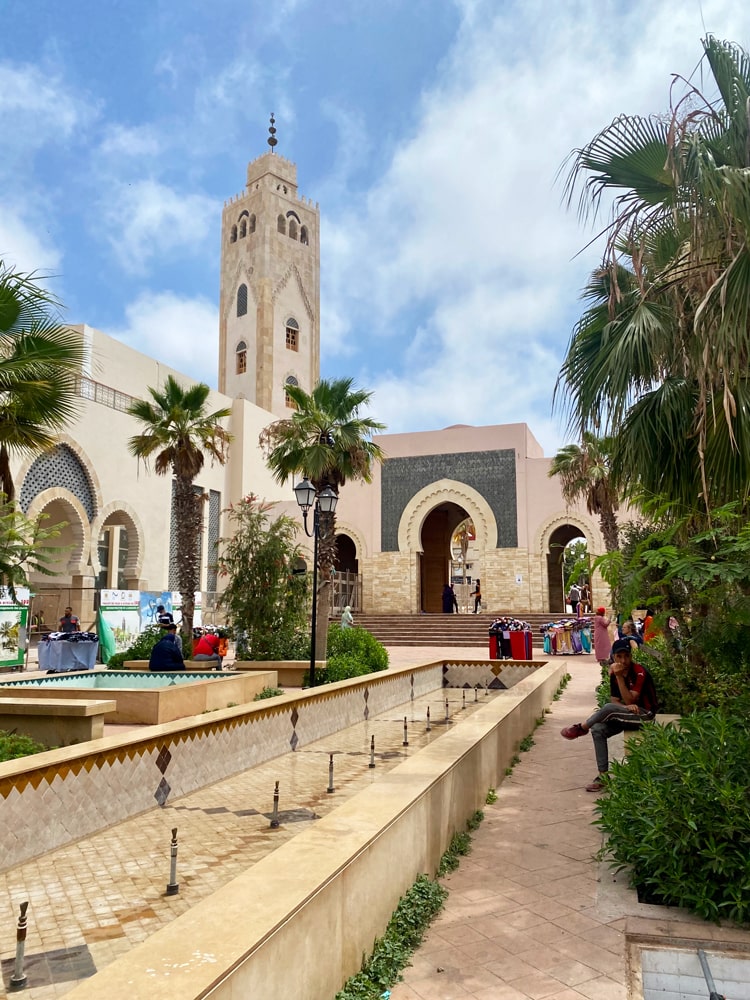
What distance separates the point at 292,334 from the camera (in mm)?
41031

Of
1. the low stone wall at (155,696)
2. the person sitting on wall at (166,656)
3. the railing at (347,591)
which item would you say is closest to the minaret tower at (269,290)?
the railing at (347,591)

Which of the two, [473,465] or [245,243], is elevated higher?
[245,243]

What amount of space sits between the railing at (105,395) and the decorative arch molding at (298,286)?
16.5m

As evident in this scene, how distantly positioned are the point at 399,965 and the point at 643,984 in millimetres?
937

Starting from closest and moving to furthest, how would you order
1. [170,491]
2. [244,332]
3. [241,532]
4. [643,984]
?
[643,984] < [241,532] < [170,491] < [244,332]

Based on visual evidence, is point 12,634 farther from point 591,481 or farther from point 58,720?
point 591,481

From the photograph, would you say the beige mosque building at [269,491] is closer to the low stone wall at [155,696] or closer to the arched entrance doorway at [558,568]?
the arched entrance doorway at [558,568]

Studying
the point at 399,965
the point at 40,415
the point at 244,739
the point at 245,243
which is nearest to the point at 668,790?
the point at 399,965

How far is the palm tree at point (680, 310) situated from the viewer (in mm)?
Answer: 4883

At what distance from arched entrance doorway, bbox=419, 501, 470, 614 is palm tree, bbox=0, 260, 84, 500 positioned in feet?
91.9

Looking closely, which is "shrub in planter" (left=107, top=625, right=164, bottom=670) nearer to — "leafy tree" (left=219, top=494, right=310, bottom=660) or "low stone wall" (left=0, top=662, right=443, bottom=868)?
"leafy tree" (left=219, top=494, right=310, bottom=660)

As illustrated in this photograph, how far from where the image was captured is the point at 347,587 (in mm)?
29016

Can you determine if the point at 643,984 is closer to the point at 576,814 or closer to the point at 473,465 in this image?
the point at 576,814

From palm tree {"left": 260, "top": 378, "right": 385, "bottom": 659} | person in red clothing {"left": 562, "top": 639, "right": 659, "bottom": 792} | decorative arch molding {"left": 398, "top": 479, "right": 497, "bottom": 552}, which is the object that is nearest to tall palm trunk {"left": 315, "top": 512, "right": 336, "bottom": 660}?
palm tree {"left": 260, "top": 378, "right": 385, "bottom": 659}
